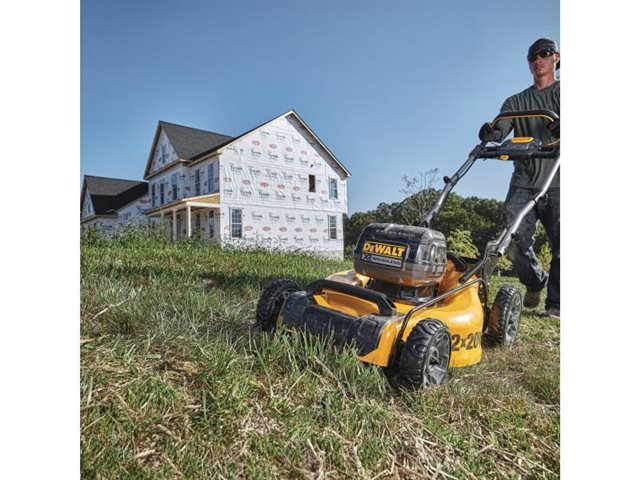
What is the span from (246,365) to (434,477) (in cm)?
58

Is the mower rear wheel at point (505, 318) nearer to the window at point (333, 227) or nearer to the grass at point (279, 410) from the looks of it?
the grass at point (279, 410)

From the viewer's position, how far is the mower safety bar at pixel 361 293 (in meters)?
1.44

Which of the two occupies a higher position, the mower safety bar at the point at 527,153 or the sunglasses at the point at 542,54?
the sunglasses at the point at 542,54

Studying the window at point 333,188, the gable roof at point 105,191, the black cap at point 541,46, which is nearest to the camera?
the gable roof at point 105,191

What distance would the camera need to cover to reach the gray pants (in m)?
1.95

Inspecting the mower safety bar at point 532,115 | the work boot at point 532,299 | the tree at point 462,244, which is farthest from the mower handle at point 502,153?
the work boot at point 532,299

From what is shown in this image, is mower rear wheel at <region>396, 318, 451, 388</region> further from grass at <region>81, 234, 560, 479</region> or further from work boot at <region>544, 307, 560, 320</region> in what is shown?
work boot at <region>544, 307, 560, 320</region>

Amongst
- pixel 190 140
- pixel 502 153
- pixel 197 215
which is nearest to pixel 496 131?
pixel 502 153

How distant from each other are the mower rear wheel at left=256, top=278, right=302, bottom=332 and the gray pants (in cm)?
103

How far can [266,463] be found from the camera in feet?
2.98

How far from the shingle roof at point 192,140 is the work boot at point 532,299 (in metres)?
1.74

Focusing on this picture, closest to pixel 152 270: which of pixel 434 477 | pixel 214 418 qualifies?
pixel 214 418

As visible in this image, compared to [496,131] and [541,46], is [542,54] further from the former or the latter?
[496,131]
